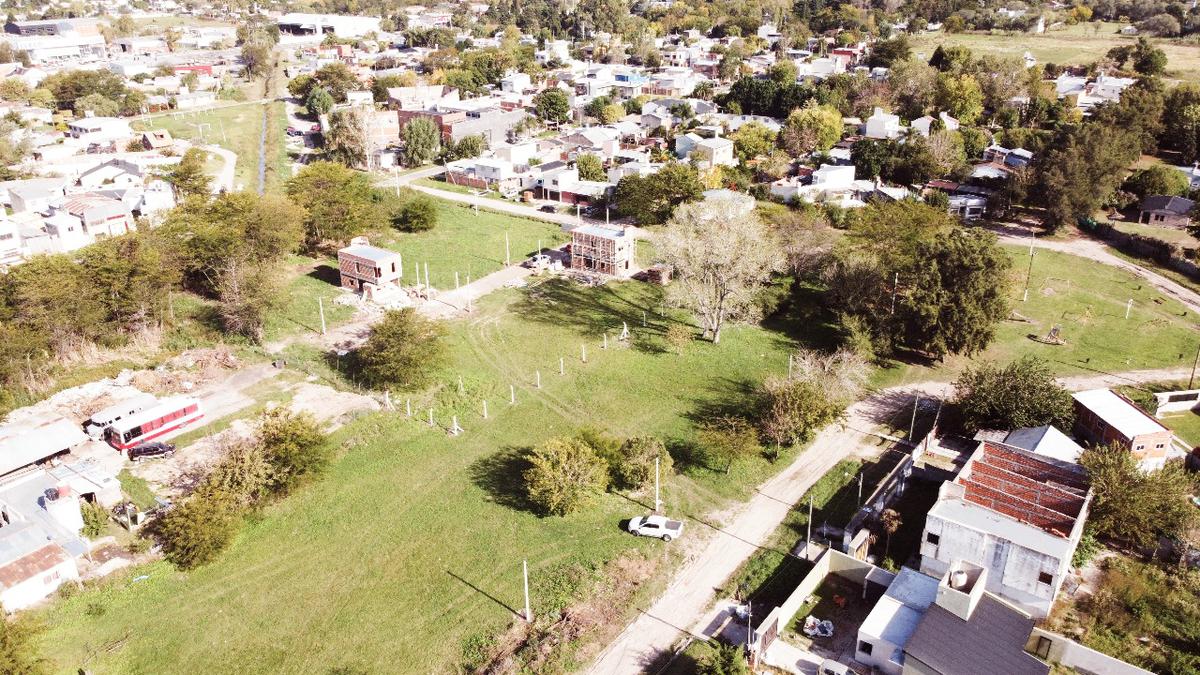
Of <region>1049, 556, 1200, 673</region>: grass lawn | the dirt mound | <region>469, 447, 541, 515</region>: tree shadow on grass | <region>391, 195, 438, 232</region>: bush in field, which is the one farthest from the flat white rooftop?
<region>391, 195, 438, 232</region>: bush in field

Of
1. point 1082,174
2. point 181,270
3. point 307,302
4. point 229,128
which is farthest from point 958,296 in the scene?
point 229,128

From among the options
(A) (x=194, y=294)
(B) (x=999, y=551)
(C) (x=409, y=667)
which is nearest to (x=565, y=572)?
(C) (x=409, y=667)

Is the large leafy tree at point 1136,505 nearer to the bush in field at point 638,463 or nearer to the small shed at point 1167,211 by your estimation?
the bush in field at point 638,463

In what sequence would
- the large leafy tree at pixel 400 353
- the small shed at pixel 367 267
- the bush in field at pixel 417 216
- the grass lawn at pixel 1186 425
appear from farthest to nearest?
1. the bush in field at pixel 417 216
2. the small shed at pixel 367 267
3. the large leafy tree at pixel 400 353
4. the grass lawn at pixel 1186 425

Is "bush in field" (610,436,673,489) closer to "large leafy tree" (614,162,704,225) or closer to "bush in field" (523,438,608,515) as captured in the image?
"bush in field" (523,438,608,515)

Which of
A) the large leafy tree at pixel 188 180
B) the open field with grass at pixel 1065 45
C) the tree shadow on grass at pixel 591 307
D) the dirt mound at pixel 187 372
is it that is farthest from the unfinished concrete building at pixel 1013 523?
the open field with grass at pixel 1065 45
